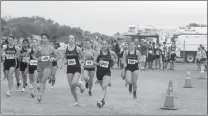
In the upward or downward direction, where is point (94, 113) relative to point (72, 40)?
downward

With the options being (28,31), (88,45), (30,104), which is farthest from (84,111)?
(28,31)

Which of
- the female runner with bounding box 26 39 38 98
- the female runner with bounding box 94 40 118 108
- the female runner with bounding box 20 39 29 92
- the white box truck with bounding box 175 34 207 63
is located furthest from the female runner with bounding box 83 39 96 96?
the white box truck with bounding box 175 34 207 63

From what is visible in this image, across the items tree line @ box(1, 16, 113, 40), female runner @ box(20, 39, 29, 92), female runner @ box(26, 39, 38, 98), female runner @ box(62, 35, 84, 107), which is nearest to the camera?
female runner @ box(62, 35, 84, 107)

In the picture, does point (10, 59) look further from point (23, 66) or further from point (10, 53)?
point (23, 66)

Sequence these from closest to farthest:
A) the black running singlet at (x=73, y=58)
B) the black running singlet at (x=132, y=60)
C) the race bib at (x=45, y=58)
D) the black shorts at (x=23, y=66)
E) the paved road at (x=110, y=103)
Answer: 1. the paved road at (x=110, y=103)
2. the black running singlet at (x=73, y=58)
3. the race bib at (x=45, y=58)
4. the black running singlet at (x=132, y=60)
5. the black shorts at (x=23, y=66)

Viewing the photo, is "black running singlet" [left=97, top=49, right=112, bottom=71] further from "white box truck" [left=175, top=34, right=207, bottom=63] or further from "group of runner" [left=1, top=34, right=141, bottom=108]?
"white box truck" [left=175, top=34, right=207, bottom=63]

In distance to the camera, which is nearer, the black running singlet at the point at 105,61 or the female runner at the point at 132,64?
the black running singlet at the point at 105,61

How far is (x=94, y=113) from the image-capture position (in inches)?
454

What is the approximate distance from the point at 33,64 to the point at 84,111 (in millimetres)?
4508

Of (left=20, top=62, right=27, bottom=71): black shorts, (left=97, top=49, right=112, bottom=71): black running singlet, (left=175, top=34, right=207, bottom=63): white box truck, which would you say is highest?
(left=97, top=49, right=112, bottom=71): black running singlet

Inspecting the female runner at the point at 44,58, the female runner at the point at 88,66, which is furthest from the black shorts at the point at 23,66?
the female runner at the point at 44,58

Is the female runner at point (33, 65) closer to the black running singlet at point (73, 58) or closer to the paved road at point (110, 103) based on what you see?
the paved road at point (110, 103)

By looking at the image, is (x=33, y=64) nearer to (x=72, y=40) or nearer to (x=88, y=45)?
(x=88, y=45)

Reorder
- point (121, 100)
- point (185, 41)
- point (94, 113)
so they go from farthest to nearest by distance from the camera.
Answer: point (185, 41)
point (121, 100)
point (94, 113)
